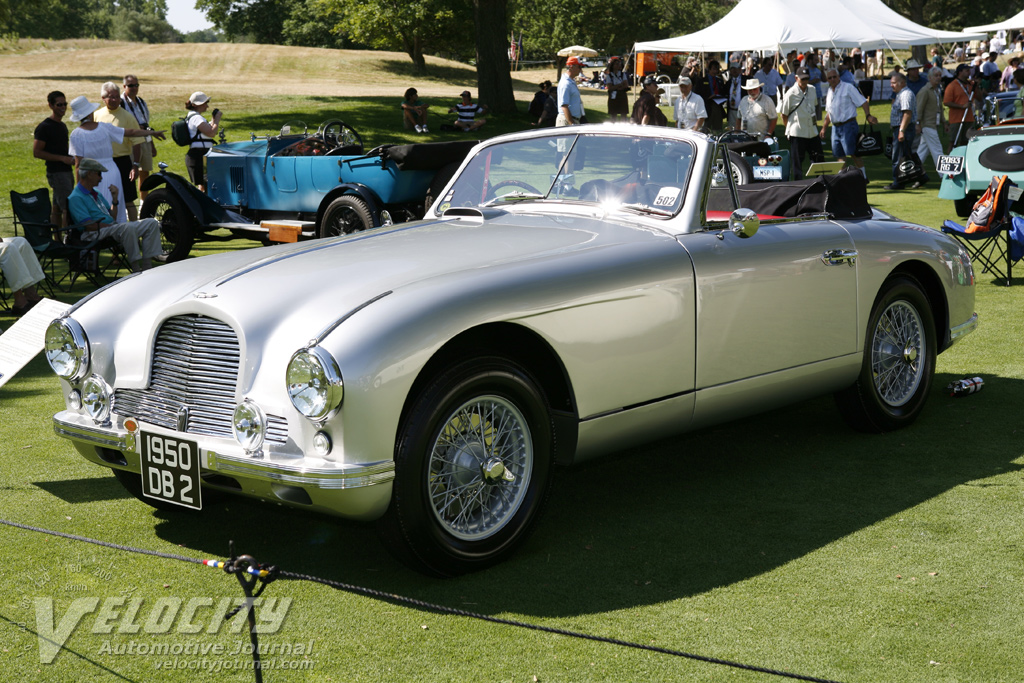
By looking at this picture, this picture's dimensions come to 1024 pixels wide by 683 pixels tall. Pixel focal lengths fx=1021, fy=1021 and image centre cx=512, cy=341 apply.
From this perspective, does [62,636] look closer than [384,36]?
Yes

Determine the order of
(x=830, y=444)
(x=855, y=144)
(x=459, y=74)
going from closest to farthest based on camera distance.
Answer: (x=830, y=444), (x=855, y=144), (x=459, y=74)

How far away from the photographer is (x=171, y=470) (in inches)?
152

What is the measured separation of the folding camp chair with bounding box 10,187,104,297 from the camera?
10438 mm

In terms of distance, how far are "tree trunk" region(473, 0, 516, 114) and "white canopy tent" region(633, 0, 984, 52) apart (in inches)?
242

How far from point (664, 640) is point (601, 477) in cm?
183

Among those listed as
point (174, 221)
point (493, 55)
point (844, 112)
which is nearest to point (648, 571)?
point (174, 221)

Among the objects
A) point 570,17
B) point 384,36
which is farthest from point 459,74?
point 570,17

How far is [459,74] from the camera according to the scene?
2192 inches

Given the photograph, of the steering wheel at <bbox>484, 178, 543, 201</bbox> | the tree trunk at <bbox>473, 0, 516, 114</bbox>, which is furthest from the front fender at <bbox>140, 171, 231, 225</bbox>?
the tree trunk at <bbox>473, 0, 516, 114</bbox>

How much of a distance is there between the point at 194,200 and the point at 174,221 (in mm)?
378

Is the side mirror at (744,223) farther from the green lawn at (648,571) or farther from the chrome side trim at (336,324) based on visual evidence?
the chrome side trim at (336,324)

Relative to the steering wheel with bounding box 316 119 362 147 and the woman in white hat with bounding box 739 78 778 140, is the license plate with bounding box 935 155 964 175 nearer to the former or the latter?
the woman in white hat with bounding box 739 78 778 140

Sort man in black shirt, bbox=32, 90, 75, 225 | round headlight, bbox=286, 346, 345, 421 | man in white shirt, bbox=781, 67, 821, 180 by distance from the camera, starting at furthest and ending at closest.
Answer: man in white shirt, bbox=781, 67, 821, 180 → man in black shirt, bbox=32, 90, 75, 225 → round headlight, bbox=286, 346, 345, 421

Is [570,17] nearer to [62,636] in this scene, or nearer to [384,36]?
[384,36]
